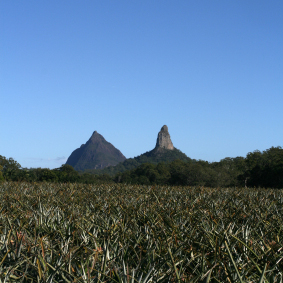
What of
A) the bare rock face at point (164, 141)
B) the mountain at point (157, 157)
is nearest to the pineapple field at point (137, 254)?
the mountain at point (157, 157)

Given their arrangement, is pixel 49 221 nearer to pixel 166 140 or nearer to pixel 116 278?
pixel 116 278

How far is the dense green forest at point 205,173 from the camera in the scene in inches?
1753

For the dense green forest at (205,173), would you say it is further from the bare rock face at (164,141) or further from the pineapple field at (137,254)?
the bare rock face at (164,141)

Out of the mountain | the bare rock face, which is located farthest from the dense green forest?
the bare rock face

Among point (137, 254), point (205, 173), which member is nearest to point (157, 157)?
point (205, 173)

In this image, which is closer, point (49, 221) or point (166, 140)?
point (49, 221)

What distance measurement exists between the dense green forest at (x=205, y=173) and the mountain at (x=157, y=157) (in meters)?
75.0

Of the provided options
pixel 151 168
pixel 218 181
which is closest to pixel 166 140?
pixel 151 168

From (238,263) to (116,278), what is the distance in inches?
42.7

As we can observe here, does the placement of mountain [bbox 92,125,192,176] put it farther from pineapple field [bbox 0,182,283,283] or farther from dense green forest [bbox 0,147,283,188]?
pineapple field [bbox 0,182,283,283]

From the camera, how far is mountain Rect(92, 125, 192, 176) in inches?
6137

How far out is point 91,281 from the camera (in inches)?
94.6

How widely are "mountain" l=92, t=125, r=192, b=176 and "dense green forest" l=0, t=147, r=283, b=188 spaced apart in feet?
246

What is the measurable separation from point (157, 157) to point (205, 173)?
323ft
